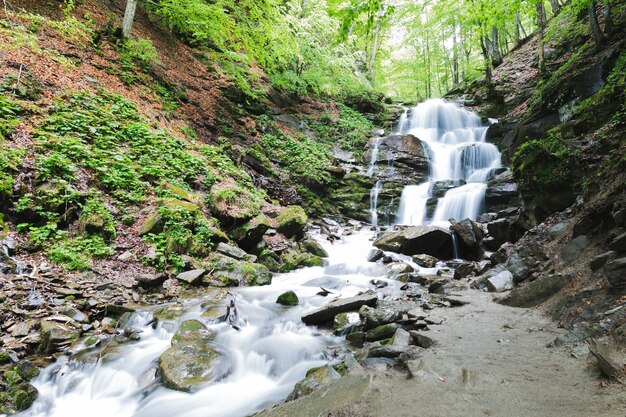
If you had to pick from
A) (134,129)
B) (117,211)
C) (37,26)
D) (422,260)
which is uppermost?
(37,26)

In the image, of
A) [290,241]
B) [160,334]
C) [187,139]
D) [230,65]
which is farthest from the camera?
[230,65]

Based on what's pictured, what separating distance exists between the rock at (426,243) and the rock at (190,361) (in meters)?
6.94

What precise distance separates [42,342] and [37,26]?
10389 millimetres

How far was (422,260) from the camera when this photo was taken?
931 cm

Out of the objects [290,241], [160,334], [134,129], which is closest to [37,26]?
[134,129]

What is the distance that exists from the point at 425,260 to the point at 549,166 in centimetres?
381

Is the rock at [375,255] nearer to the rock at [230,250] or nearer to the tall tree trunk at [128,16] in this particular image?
the rock at [230,250]

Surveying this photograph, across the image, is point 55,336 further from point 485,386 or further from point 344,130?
point 344,130

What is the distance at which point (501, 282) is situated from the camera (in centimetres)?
584

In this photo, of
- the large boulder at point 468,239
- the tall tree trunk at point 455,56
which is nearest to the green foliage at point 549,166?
the large boulder at point 468,239

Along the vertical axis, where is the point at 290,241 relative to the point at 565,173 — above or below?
below

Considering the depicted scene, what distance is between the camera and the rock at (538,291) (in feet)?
14.5

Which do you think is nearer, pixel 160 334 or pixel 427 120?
pixel 160 334

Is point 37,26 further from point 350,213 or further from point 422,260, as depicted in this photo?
point 422,260
